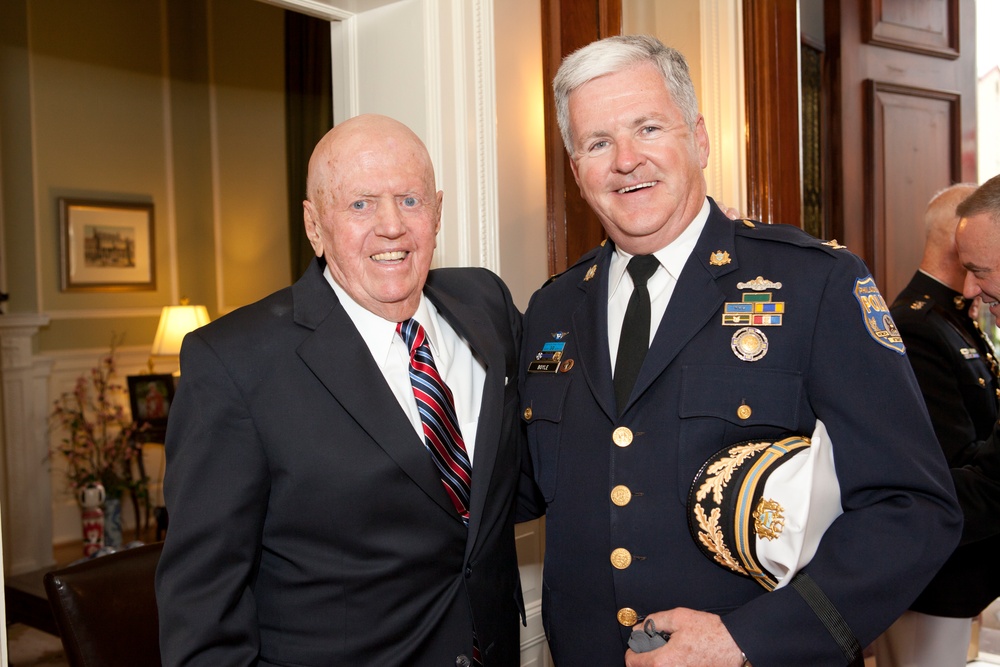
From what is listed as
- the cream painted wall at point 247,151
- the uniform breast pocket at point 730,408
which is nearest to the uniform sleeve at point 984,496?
the uniform breast pocket at point 730,408

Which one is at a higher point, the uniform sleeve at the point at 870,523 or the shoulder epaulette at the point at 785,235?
the shoulder epaulette at the point at 785,235

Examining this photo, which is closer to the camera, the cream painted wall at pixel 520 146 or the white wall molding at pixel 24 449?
the cream painted wall at pixel 520 146

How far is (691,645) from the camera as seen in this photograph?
1.44 metres

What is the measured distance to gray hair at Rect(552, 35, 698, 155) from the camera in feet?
5.53

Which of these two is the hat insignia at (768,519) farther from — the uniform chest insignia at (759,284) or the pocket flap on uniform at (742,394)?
the uniform chest insignia at (759,284)

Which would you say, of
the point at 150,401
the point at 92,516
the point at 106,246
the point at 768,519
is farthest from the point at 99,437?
the point at 768,519

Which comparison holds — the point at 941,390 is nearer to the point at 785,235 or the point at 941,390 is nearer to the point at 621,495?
the point at 785,235

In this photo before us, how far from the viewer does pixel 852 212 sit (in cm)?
400

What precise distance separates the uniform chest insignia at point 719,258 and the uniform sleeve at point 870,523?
0.30 meters

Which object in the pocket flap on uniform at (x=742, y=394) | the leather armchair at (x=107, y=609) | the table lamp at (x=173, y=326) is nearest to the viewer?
the pocket flap on uniform at (x=742, y=394)

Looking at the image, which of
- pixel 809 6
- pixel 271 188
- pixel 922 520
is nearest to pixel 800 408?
pixel 922 520

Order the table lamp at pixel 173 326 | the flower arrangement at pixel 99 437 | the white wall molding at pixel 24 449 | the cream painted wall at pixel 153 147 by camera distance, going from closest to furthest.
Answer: the white wall molding at pixel 24 449
the flower arrangement at pixel 99 437
the table lamp at pixel 173 326
the cream painted wall at pixel 153 147

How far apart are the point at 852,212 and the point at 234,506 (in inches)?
131

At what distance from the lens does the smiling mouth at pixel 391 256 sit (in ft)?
5.61
